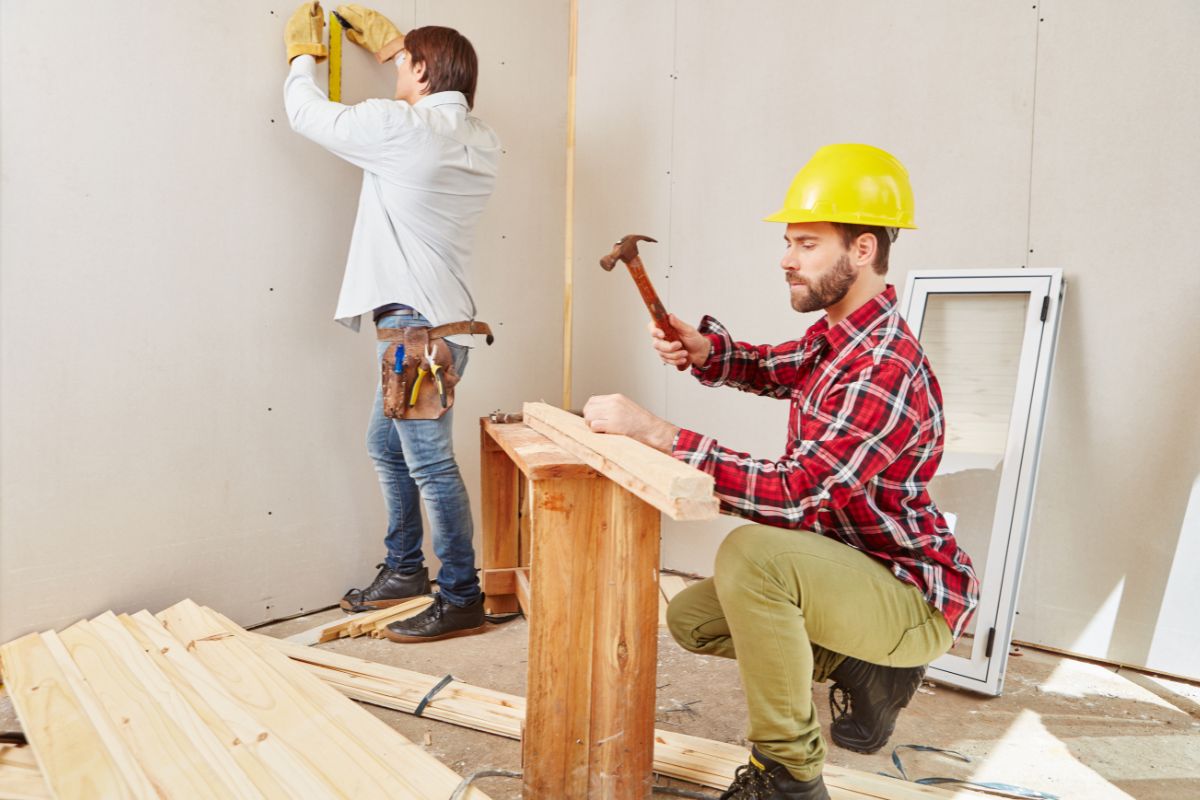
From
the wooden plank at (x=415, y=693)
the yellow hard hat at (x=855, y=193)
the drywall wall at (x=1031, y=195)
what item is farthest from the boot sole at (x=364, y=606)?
the yellow hard hat at (x=855, y=193)

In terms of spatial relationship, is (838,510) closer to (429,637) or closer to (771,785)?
(771,785)

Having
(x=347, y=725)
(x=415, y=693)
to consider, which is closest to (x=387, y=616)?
(x=415, y=693)

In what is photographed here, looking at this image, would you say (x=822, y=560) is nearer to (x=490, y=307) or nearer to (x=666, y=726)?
(x=666, y=726)

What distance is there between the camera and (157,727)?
1.53 m

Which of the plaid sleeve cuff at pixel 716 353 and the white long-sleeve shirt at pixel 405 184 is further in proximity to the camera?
the white long-sleeve shirt at pixel 405 184

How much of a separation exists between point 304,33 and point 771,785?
2.32 m

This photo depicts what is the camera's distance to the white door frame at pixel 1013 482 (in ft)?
7.11

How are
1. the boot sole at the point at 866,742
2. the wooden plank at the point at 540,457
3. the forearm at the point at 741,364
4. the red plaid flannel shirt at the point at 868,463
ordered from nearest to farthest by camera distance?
the red plaid flannel shirt at the point at 868,463, the wooden plank at the point at 540,457, the boot sole at the point at 866,742, the forearm at the point at 741,364

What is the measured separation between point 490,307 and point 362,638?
1.29 m

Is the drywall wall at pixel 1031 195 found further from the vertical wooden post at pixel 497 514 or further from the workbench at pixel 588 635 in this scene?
the workbench at pixel 588 635

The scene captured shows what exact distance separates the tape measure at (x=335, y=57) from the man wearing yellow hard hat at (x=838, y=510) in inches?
63.3

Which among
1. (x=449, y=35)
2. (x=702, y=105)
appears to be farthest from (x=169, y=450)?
(x=702, y=105)

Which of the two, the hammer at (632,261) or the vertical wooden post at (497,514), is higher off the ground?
the hammer at (632,261)

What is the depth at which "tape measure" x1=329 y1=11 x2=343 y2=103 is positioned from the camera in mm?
2480
